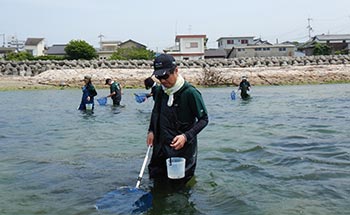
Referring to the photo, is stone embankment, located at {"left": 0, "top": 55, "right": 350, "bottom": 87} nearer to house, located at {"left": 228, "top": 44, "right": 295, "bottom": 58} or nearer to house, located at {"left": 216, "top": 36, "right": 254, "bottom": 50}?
house, located at {"left": 228, "top": 44, "right": 295, "bottom": 58}

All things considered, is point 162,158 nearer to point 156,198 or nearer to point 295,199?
point 156,198

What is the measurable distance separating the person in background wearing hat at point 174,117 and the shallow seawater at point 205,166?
0.59m

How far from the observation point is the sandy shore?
38125 mm

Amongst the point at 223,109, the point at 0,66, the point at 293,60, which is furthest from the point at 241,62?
the point at 223,109

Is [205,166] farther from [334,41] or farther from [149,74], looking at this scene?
[334,41]

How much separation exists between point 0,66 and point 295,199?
45.9 meters

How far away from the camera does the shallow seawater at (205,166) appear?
5613 millimetres

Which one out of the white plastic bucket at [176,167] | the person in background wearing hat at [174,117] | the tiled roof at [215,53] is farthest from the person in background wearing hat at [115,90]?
the tiled roof at [215,53]

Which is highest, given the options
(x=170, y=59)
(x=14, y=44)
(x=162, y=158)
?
(x=14, y=44)

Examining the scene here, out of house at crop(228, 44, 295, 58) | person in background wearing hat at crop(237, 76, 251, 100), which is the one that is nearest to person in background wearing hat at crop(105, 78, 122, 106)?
person in background wearing hat at crop(237, 76, 251, 100)

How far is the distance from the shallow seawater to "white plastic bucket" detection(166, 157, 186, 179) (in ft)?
1.08

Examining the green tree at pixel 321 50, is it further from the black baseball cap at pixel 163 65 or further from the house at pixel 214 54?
the black baseball cap at pixel 163 65

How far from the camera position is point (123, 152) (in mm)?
9305

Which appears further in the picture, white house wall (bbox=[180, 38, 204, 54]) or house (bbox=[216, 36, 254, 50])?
house (bbox=[216, 36, 254, 50])
